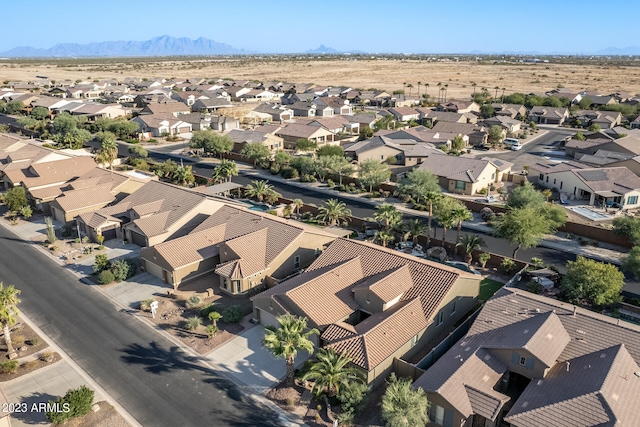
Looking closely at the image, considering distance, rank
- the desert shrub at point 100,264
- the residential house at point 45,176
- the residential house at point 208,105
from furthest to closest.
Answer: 1. the residential house at point 208,105
2. the residential house at point 45,176
3. the desert shrub at point 100,264

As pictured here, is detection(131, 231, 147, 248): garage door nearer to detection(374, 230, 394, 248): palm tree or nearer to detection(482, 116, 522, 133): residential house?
detection(374, 230, 394, 248): palm tree

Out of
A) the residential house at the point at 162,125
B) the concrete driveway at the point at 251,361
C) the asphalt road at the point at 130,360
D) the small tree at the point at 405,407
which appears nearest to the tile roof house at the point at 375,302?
the concrete driveway at the point at 251,361

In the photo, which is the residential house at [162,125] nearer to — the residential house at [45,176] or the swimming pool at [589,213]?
the residential house at [45,176]

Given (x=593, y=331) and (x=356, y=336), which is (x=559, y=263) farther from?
(x=356, y=336)

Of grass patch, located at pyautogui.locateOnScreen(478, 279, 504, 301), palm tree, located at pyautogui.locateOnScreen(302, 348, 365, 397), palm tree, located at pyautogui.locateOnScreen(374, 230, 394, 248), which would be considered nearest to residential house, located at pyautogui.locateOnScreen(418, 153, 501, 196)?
palm tree, located at pyautogui.locateOnScreen(374, 230, 394, 248)

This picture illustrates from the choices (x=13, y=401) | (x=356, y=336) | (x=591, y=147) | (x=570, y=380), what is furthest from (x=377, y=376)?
(x=591, y=147)

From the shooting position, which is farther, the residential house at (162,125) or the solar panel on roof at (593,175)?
the residential house at (162,125)

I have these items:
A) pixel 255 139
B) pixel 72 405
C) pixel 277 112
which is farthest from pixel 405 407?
pixel 277 112
